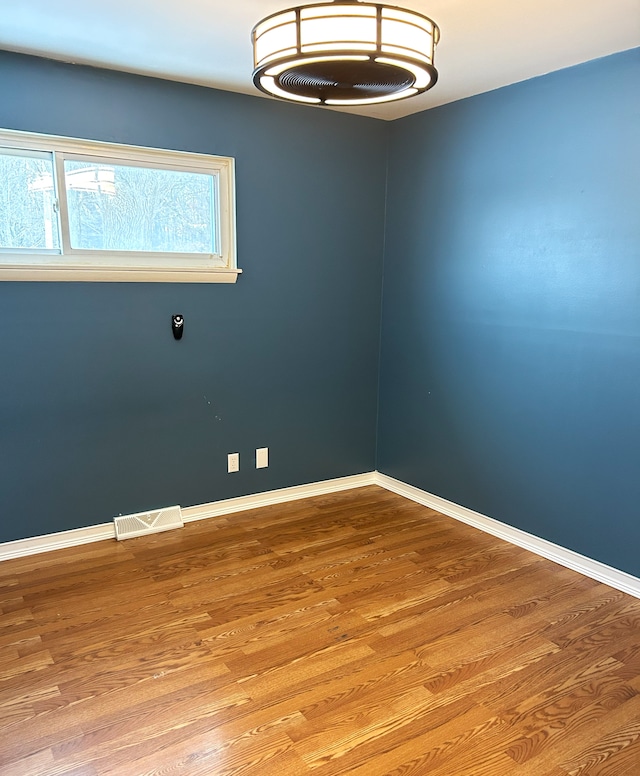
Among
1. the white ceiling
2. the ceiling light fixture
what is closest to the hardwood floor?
the ceiling light fixture

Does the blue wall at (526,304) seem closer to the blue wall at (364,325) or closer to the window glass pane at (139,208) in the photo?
the blue wall at (364,325)

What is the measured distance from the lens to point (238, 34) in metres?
2.45

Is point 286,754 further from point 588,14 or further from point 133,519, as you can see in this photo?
point 588,14

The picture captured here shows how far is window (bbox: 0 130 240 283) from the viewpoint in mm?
2828

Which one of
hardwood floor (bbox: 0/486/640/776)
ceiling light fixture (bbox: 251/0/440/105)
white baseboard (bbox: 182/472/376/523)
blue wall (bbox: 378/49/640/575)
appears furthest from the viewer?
white baseboard (bbox: 182/472/376/523)

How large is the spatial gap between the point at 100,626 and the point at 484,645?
1.57 metres

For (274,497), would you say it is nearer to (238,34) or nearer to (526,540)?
(526,540)

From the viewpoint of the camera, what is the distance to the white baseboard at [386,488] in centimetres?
289

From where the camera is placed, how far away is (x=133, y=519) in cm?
330

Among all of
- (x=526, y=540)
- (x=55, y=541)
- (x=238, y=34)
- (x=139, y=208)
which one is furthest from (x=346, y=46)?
(x=55, y=541)

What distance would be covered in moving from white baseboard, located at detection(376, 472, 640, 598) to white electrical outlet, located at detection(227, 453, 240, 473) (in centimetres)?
112

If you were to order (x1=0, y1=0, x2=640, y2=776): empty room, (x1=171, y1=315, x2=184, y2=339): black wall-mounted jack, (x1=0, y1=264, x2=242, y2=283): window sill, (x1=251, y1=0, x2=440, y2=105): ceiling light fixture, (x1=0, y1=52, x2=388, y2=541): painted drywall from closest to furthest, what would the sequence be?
(x1=251, y1=0, x2=440, y2=105): ceiling light fixture < (x1=0, y1=0, x2=640, y2=776): empty room < (x1=0, y1=264, x2=242, y2=283): window sill < (x1=0, y1=52, x2=388, y2=541): painted drywall < (x1=171, y1=315, x2=184, y2=339): black wall-mounted jack

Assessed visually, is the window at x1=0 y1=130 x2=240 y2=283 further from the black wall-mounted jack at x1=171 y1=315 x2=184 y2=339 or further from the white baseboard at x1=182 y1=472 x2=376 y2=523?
the white baseboard at x1=182 y1=472 x2=376 y2=523

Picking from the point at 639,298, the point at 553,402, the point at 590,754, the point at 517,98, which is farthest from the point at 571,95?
the point at 590,754
